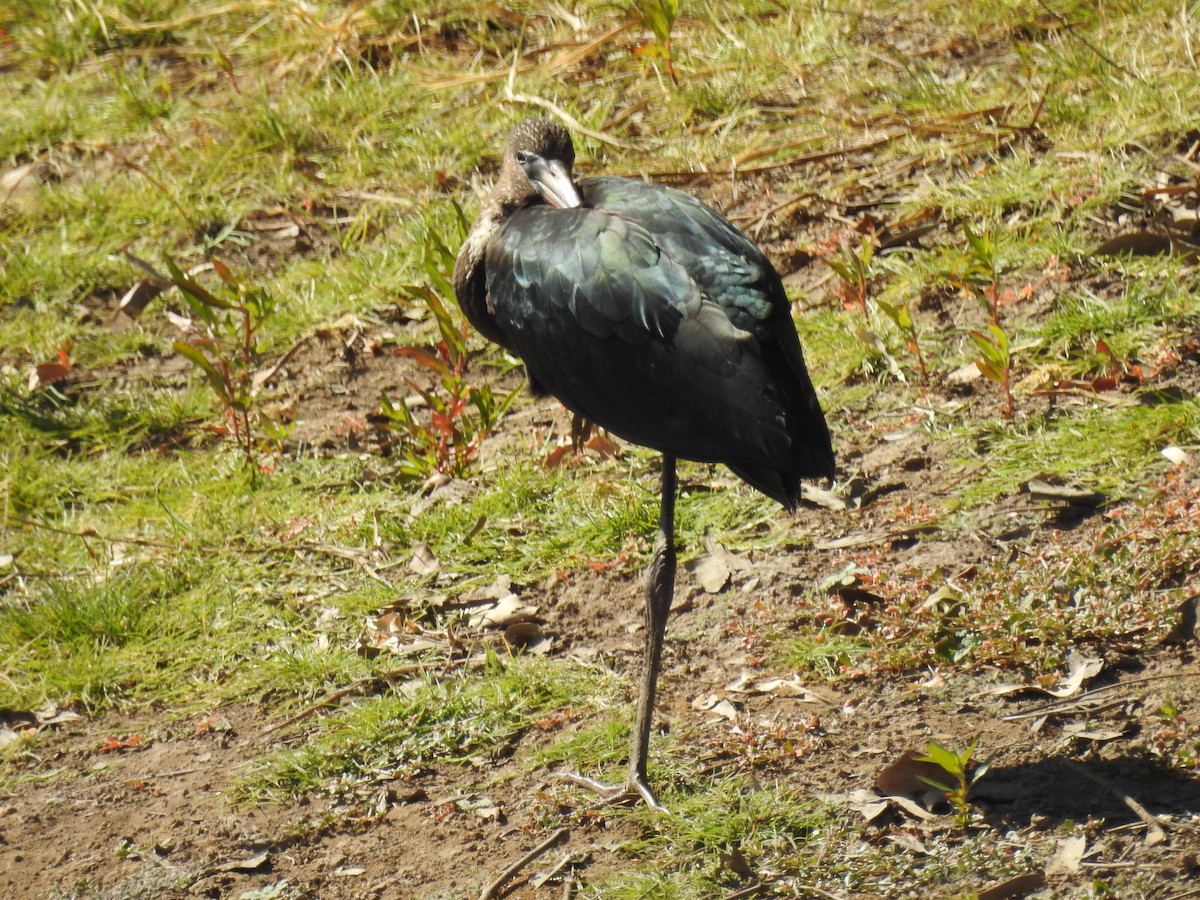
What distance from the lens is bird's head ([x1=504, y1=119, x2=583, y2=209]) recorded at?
182 inches

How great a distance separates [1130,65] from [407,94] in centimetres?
348

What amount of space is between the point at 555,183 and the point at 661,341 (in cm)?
115

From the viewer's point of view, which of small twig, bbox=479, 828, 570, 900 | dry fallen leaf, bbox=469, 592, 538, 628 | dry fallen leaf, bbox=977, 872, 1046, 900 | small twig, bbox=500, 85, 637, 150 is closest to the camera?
dry fallen leaf, bbox=977, 872, 1046, 900

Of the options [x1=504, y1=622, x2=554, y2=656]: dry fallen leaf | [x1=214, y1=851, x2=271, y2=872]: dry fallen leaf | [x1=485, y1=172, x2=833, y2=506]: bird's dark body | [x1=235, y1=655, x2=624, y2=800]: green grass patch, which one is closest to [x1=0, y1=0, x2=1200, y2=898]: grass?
[x1=235, y1=655, x2=624, y2=800]: green grass patch

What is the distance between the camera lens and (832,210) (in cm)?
608

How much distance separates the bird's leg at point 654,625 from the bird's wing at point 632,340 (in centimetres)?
20

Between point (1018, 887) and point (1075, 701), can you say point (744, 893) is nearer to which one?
point (1018, 887)

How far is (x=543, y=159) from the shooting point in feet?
15.6

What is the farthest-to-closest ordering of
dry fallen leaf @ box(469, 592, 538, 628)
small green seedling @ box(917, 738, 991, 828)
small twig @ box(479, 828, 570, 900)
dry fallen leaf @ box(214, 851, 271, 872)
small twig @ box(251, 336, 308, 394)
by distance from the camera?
small twig @ box(251, 336, 308, 394)
dry fallen leaf @ box(469, 592, 538, 628)
dry fallen leaf @ box(214, 851, 271, 872)
small twig @ box(479, 828, 570, 900)
small green seedling @ box(917, 738, 991, 828)

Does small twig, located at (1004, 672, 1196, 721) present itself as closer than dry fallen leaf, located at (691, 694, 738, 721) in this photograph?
Yes

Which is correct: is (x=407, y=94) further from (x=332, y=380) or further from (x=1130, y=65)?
(x=1130, y=65)

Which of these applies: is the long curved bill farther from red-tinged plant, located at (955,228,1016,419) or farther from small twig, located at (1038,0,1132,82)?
small twig, located at (1038,0,1132,82)

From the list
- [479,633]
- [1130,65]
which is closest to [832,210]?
[1130,65]

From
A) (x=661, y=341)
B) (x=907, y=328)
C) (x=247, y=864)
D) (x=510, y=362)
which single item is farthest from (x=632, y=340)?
(x=510, y=362)
